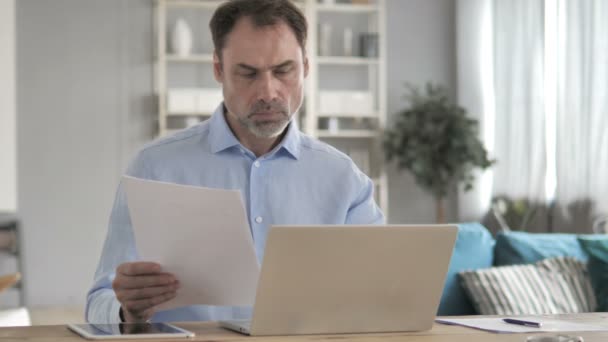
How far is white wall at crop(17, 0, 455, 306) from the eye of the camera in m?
6.83

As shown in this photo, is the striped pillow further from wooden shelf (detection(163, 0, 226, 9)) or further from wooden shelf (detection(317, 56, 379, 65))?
wooden shelf (detection(163, 0, 226, 9))

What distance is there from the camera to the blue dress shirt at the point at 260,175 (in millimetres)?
2082

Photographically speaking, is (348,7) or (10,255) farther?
(348,7)

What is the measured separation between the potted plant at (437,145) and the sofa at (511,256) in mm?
2620

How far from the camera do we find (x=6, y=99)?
6.02 m

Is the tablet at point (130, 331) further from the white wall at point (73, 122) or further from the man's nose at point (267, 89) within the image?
the white wall at point (73, 122)

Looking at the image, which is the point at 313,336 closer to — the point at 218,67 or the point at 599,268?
the point at 218,67

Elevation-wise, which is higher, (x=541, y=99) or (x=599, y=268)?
(x=541, y=99)

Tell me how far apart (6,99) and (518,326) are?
498cm

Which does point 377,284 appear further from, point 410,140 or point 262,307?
point 410,140

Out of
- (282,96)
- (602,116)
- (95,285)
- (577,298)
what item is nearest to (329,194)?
(282,96)

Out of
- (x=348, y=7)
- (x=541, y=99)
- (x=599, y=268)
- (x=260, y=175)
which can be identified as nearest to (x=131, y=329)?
(x=260, y=175)

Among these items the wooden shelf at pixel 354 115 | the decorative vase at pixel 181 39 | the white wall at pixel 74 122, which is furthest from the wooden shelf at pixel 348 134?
the white wall at pixel 74 122

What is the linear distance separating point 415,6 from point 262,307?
6.22 metres
